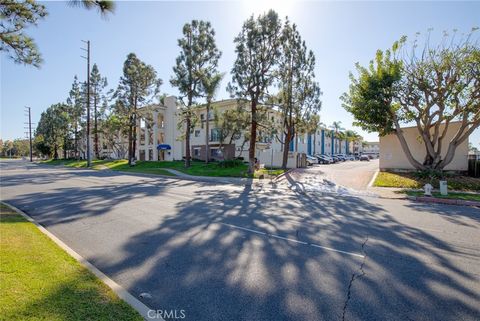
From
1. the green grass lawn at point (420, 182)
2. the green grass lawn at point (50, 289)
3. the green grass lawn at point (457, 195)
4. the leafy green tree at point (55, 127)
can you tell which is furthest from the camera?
the leafy green tree at point (55, 127)

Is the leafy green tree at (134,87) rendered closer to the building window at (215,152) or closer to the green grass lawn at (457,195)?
the building window at (215,152)

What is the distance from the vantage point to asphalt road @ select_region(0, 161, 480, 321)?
3668mm

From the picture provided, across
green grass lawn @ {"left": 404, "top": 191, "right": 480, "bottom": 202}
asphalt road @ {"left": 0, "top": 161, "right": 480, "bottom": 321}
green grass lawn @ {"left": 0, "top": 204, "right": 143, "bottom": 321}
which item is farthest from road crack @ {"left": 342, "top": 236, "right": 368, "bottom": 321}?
green grass lawn @ {"left": 404, "top": 191, "right": 480, "bottom": 202}

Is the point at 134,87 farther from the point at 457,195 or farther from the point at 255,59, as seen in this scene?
the point at 457,195

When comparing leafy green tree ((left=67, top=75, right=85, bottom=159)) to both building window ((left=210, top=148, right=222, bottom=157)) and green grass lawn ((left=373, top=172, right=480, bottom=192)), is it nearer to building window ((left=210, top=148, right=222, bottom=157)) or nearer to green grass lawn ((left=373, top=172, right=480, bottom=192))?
building window ((left=210, top=148, right=222, bottom=157))

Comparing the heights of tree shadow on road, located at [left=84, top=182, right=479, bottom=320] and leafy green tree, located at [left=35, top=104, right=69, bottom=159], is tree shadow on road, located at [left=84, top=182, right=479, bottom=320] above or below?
below

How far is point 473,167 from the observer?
2005 cm

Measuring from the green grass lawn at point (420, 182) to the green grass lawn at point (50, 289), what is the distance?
1826 centimetres

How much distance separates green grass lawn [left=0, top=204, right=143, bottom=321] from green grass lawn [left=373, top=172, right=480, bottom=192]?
18.3 metres

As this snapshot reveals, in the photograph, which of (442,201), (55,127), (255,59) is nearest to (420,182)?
(442,201)

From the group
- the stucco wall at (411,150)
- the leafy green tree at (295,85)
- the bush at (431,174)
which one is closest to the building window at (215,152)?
the leafy green tree at (295,85)

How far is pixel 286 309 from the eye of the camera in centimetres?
355

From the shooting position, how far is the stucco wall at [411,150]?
20.6 meters

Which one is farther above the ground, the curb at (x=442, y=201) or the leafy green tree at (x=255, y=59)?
the leafy green tree at (x=255, y=59)
